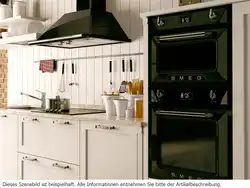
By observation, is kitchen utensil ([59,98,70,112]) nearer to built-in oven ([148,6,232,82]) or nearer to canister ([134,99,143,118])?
canister ([134,99,143,118])

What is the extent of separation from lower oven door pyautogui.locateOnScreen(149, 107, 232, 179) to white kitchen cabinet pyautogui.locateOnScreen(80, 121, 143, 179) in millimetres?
133

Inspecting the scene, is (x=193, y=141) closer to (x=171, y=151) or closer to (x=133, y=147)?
(x=171, y=151)

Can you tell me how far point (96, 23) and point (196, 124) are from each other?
4.63ft

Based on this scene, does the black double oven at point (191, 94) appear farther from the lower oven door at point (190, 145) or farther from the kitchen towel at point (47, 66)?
the kitchen towel at point (47, 66)

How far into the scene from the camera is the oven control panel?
216 centimetres

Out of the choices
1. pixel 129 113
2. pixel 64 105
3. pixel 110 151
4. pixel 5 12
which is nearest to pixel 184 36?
pixel 129 113

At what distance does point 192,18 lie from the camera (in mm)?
A: 2289

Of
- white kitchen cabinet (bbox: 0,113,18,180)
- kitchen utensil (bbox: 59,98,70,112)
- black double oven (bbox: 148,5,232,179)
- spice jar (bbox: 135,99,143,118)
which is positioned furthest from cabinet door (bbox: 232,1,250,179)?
white kitchen cabinet (bbox: 0,113,18,180)

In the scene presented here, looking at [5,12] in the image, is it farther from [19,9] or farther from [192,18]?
[192,18]

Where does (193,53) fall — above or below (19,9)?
below

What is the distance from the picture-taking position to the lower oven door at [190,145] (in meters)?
2.17

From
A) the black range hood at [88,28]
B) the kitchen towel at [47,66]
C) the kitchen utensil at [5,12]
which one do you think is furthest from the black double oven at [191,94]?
the kitchen utensil at [5,12]

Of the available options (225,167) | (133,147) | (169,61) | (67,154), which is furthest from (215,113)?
(67,154)

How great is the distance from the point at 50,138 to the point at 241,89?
72.5 inches
